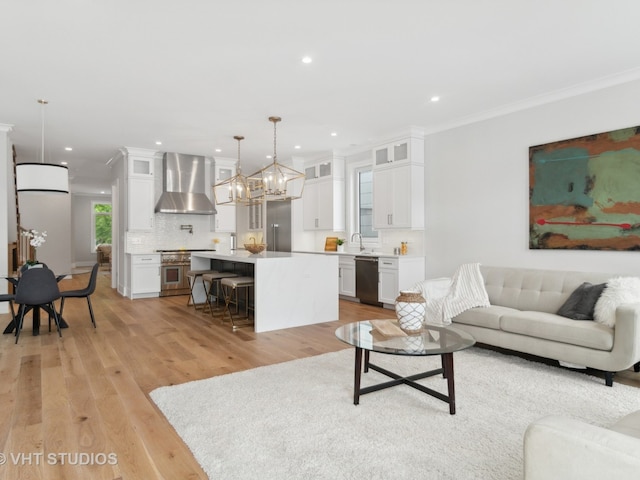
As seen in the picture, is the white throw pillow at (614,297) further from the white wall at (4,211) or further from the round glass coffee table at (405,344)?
the white wall at (4,211)

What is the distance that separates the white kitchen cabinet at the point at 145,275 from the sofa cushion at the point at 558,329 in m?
6.10

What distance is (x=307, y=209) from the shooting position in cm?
848

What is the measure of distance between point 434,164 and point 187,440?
5.21 meters

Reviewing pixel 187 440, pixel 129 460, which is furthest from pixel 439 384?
pixel 129 460

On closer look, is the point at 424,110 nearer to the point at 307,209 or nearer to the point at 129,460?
the point at 307,209

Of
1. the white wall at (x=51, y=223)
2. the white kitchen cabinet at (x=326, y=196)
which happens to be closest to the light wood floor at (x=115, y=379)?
the white kitchen cabinet at (x=326, y=196)

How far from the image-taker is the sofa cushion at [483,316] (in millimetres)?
3723

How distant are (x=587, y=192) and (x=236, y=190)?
450cm

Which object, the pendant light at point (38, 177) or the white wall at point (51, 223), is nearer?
the pendant light at point (38, 177)

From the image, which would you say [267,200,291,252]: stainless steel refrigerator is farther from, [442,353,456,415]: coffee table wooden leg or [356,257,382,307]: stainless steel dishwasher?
[442,353,456,415]: coffee table wooden leg

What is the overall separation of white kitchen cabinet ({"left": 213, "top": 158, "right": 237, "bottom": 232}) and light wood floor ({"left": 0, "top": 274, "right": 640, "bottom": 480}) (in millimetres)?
2823

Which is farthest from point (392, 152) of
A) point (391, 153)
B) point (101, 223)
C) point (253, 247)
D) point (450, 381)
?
point (101, 223)

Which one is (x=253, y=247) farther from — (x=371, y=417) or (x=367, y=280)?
(x=371, y=417)

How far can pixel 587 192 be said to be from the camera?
437 cm
